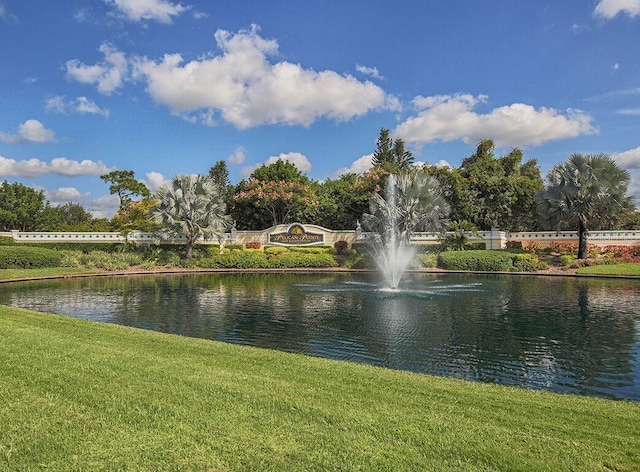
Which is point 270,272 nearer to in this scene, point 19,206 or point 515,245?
point 515,245

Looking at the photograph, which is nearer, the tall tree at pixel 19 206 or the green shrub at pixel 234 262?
the green shrub at pixel 234 262

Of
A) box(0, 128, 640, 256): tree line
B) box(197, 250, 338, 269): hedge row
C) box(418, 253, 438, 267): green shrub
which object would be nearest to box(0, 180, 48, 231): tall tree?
box(0, 128, 640, 256): tree line

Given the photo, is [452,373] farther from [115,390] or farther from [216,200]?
[216,200]

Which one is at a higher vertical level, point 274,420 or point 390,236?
point 390,236

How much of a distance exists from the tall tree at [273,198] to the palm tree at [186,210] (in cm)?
803

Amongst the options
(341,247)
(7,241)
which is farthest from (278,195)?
(7,241)

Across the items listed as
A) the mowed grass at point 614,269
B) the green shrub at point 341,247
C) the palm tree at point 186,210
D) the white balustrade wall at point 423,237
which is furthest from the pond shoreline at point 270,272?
the white balustrade wall at point 423,237

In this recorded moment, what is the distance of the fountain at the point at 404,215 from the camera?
3606 centimetres

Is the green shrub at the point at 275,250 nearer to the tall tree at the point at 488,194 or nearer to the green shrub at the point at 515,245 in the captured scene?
the tall tree at the point at 488,194

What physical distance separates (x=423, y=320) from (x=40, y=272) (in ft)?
83.5

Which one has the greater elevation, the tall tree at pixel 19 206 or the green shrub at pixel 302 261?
the tall tree at pixel 19 206

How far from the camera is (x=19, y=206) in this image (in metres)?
50.9

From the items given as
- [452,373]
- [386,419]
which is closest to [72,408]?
[386,419]

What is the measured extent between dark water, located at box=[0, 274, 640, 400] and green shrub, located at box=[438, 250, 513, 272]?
25.1ft
